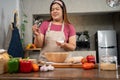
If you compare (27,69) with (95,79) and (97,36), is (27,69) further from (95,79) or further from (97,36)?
(97,36)

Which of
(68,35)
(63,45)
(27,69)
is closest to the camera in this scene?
(27,69)

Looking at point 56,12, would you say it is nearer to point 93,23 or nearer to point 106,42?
point 106,42

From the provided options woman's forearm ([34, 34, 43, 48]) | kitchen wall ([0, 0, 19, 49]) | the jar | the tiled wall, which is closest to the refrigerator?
the tiled wall

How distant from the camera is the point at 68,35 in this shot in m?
1.91

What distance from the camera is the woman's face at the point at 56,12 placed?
6.25 feet

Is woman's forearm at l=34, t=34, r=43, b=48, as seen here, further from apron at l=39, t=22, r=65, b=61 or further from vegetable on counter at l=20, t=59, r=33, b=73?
vegetable on counter at l=20, t=59, r=33, b=73

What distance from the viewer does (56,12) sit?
1907 millimetres

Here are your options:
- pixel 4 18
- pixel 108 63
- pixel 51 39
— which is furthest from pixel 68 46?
pixel 4 18

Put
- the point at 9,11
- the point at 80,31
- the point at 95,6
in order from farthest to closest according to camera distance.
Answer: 1. the point at 80,31
2. the point at 95,6
3. the point at 9,11

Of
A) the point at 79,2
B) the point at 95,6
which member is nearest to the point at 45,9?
the point at 79,2

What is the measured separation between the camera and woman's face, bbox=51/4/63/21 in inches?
75.0

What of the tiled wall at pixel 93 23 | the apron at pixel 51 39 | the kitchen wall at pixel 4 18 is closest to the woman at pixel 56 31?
the apron at pixel 51 39

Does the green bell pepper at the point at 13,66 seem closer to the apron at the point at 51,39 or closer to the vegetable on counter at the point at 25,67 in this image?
the vegetable on counter at the point at 25,67

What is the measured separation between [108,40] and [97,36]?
0.25 metres
